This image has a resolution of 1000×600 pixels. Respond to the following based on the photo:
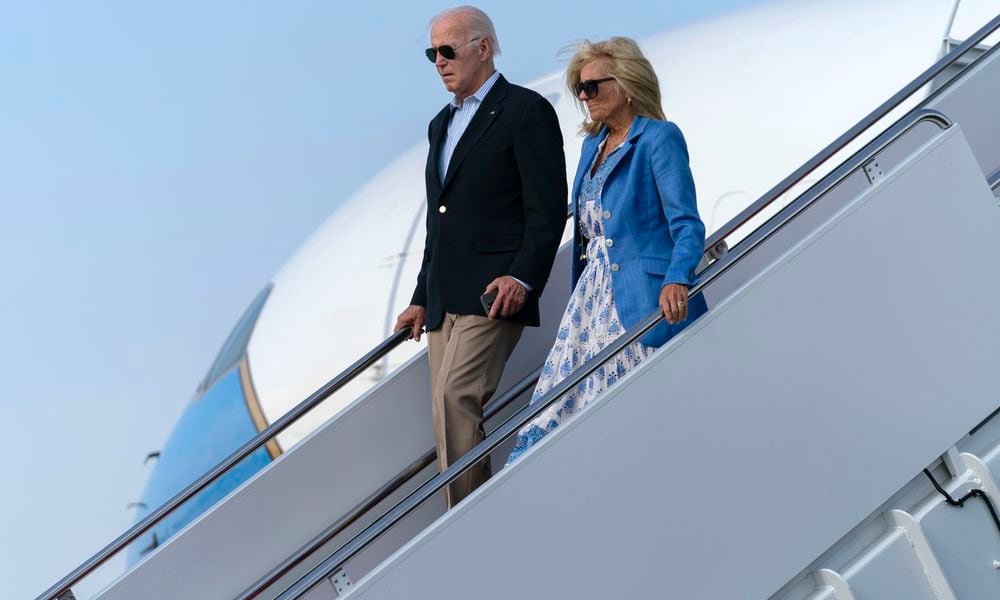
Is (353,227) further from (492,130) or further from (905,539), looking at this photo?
(905,539)

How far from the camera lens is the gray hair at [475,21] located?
361cm

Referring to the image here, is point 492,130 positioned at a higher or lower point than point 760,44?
lower

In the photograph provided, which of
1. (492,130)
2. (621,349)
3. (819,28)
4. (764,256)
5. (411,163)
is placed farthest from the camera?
(411,163)

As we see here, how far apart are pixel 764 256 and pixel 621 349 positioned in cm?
145

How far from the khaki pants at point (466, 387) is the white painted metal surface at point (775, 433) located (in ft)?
1.74

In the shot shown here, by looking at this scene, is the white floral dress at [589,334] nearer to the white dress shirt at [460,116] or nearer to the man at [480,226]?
the man at [480,226]

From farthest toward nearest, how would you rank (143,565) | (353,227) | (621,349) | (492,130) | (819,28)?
(353,227) < (819,28) < (143,565) < (492,130) < (621,349)

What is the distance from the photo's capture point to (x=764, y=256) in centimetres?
436

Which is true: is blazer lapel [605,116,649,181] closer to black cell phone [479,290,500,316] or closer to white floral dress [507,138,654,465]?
white floral dress [507,138,654,465]

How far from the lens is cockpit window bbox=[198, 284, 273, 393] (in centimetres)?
623

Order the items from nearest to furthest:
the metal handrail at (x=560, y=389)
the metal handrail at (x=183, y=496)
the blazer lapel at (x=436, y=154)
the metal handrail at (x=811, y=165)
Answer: the metal handrail at (x=560, y=389), the metal handrail at (x=811, y=165), the blazer lapel at (x=436, y=154), the metal handrail at (x=183, y=496)

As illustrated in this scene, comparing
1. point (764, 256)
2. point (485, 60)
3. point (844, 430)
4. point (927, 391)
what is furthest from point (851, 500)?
point (485, 60)

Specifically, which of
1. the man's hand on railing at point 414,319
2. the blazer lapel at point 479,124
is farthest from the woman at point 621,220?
the man's hand on railing at point 414,319

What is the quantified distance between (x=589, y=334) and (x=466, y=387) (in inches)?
15.7
